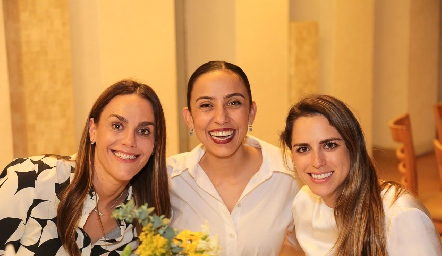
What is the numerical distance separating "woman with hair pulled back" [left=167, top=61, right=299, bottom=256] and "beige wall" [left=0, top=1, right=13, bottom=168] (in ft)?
5.52

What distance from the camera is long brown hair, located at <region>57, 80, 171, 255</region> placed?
9.12ft

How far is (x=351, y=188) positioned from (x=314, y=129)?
0.80 feet

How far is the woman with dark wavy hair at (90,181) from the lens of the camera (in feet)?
9.00

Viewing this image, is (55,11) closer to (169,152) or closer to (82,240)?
(169,152)

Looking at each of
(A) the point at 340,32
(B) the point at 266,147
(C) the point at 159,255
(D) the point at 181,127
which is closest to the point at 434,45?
(A) the point at 340,32

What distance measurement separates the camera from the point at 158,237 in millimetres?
1717

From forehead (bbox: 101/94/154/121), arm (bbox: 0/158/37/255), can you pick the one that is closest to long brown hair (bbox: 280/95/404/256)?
forehead (bbox: 101/94/154/121)

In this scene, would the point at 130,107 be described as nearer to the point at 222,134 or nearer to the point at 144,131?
the point at 144,131

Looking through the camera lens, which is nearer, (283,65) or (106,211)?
(106,211)

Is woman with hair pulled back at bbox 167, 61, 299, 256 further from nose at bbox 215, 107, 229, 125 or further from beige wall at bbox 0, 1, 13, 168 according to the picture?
beige wall at bbox 0, 1, 13, 168

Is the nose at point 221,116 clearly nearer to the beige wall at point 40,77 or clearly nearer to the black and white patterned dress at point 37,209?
the black and white patterned dress at point 37,209

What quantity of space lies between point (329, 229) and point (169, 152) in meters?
2.64

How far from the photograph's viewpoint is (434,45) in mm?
9133

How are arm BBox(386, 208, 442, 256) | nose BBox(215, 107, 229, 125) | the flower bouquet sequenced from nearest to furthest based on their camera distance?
the flower bouquet
arm BBox(386, 208, 442, 256)
nose BBox(215, 107, 229, 125)
